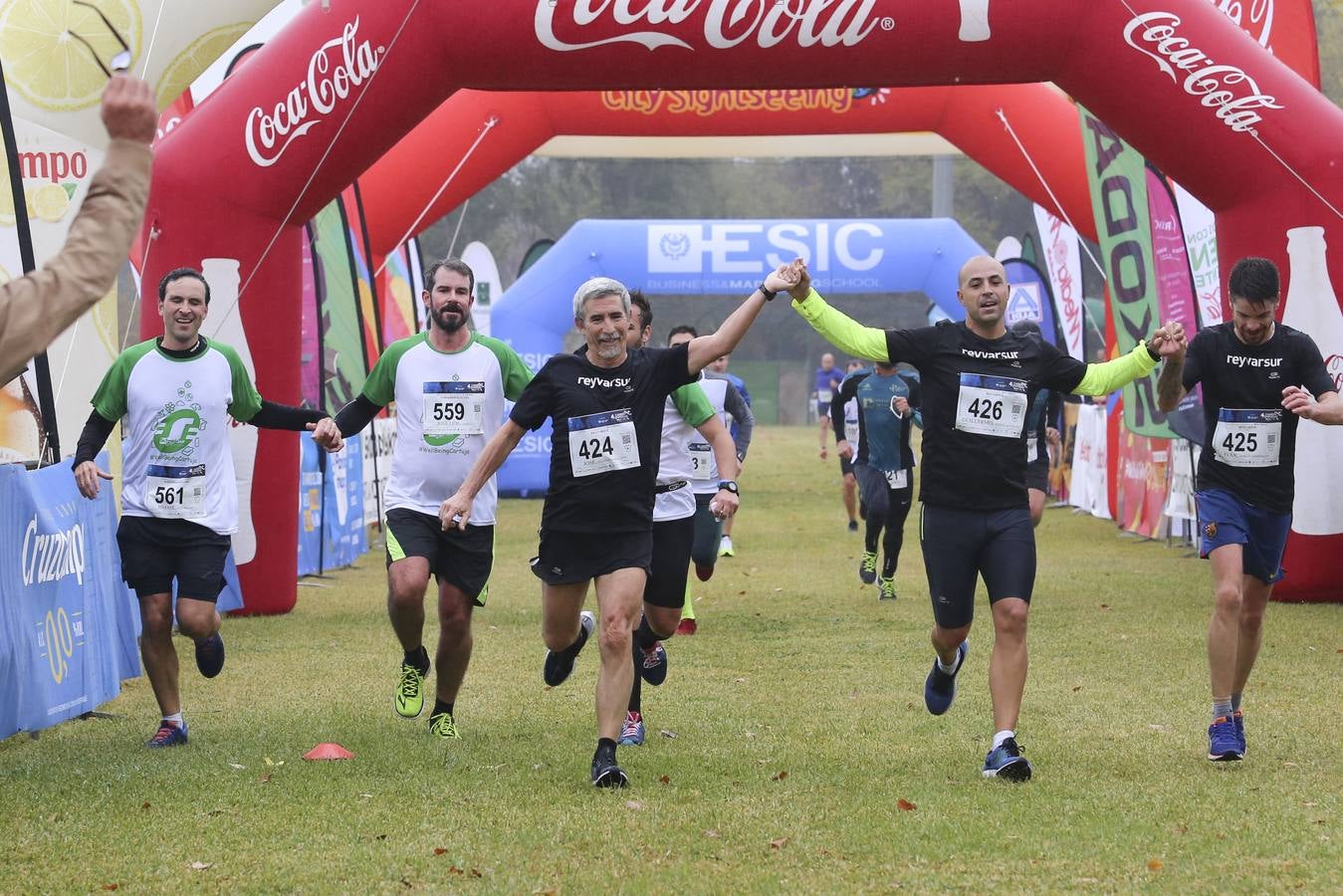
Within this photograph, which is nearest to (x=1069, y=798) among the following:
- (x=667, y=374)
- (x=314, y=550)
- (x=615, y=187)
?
(x=667, y=374)

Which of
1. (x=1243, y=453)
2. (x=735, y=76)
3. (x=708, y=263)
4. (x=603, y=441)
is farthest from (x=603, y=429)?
(x=708, y=263)

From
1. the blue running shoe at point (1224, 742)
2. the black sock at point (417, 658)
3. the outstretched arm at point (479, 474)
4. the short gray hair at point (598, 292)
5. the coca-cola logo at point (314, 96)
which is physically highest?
the coca-cola logo at point (314, 96)

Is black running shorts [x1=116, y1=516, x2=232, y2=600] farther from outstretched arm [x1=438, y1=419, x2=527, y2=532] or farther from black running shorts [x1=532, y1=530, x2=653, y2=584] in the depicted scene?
black running shorts [x1=532, y1=530, x2=653, y2=584]

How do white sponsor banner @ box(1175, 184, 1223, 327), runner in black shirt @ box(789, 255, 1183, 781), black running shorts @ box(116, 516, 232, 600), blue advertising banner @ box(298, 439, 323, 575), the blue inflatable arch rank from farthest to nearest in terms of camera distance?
the blue inflatable arch
blue advertising banner @ box(298, 439, 323, 575)
white sponsor banner @ box(1175, 184, 1223, 327)
black running shorts @ box(116, 516, 232, 600)
runner in black shirt @ box(789, 255, 1183, 781)

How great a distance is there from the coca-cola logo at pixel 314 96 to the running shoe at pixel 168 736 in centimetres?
492

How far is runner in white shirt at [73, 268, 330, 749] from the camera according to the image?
23.5 ft

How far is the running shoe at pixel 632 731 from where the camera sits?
723 cm

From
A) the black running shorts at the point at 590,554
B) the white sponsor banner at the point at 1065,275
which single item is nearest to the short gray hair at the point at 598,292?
the black running shorts at the point at 590,554

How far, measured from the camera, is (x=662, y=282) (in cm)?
2488

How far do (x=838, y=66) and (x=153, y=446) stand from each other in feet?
18.6

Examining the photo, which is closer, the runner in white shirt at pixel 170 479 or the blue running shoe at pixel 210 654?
the runner in white shirt at pixel 170 479

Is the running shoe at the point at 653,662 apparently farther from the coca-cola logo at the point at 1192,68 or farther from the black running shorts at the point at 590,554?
the coca-cola logo at the point at 1192,68

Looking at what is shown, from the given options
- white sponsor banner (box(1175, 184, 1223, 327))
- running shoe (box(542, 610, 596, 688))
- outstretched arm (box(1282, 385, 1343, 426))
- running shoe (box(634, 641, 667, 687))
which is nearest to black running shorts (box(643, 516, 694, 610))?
running shoe (box(634, 641, 667, 687))

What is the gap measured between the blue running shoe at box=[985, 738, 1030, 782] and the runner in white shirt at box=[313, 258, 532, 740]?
2320 millimetres
